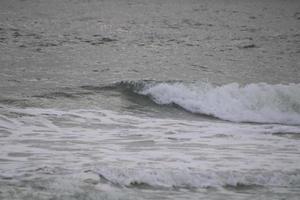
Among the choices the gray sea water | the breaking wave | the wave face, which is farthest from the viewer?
the wave face

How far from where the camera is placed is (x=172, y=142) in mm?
9977

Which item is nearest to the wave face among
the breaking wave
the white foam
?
the white foam

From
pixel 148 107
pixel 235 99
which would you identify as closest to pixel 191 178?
pixel 148 107

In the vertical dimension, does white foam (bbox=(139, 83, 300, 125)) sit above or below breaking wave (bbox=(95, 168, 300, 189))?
below

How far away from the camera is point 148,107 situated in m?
14.4

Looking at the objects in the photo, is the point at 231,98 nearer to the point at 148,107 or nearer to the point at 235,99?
the point at 235,99

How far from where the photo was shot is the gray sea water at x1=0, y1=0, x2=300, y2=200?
7281 millimetres

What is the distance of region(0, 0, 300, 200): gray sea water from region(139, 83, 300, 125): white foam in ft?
0.12

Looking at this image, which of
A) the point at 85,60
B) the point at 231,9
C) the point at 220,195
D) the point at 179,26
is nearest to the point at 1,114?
the point at 220,195

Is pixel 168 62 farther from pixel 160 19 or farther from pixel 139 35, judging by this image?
pixel 160 19

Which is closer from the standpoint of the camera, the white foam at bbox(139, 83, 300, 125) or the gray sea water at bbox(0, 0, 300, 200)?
the gray sea water at bbox(0, 0, 300, 200)

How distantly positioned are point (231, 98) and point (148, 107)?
232cm

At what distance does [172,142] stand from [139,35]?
576 inches

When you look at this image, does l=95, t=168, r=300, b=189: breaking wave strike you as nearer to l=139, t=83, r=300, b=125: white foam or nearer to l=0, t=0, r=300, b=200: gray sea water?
l=0, t=0, r=300, b=200: gray sea water
